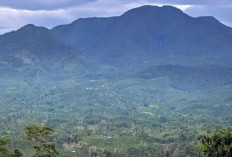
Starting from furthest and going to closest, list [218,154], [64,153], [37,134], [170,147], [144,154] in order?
[170,147], [144,154], [64,153], [37,134], [218,154]

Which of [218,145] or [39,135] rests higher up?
[39,135]

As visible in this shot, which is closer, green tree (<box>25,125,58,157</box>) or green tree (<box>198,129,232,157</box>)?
green tree (<box>198,129,232,157</box>)

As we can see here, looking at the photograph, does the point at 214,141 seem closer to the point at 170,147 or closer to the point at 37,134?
the point at 37,134

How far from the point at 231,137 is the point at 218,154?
233cm

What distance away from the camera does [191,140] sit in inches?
7525

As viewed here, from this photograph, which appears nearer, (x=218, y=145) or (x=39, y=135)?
(x=218, y=145)

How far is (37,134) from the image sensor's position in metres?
60.9

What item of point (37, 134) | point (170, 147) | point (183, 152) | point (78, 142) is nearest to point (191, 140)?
point (170, 147)

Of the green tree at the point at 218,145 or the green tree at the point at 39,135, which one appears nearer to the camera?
the green tree at the point at 218,145

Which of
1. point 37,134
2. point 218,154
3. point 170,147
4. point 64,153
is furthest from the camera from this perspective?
point 170,147

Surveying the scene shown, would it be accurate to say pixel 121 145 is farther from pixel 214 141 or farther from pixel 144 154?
pixel 214 141

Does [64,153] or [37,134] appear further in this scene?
[64,153]

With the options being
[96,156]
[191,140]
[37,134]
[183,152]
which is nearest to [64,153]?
[96,156]

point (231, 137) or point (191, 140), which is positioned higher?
point (231, 137)
